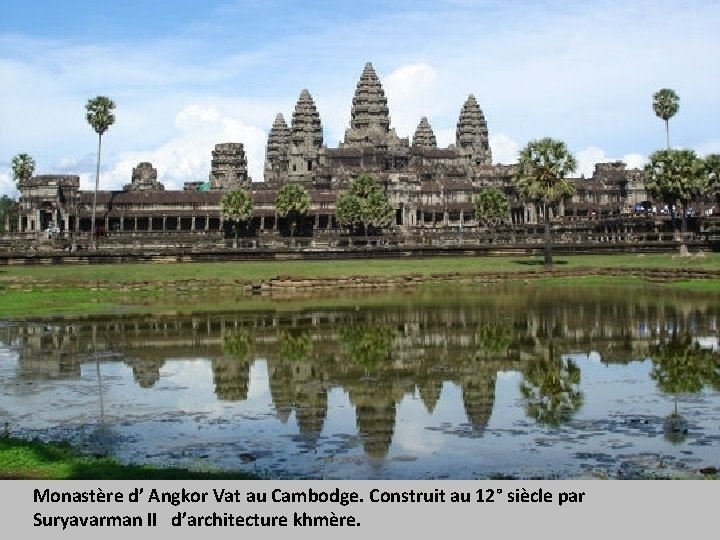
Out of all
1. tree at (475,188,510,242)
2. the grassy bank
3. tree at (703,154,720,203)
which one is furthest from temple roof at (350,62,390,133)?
the grassy bank

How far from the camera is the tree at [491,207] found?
150 m

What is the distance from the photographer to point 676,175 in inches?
3976

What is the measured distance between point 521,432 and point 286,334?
2052 cm

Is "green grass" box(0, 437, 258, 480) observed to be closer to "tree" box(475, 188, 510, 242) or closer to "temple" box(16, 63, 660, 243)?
"temple" box(16, 63, 660, 243)

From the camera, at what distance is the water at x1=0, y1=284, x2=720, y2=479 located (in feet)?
70.6

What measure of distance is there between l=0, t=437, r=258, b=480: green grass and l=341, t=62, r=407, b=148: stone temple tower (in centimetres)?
16973

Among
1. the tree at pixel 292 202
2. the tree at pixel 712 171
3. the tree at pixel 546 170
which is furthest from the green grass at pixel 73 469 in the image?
the tree at pixel 292 202

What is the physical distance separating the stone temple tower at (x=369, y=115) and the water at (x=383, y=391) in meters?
143

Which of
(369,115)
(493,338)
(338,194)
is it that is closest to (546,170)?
(493,338)

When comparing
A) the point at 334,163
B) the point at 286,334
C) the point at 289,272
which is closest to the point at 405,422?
the point at 286,334

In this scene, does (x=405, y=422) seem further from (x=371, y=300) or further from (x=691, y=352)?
(x=371, y=300)

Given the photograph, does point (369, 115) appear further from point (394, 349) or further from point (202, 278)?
point (394, 349)

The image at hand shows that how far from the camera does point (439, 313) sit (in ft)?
166

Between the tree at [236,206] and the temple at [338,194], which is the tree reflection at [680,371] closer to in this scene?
the temple at [338,194]
